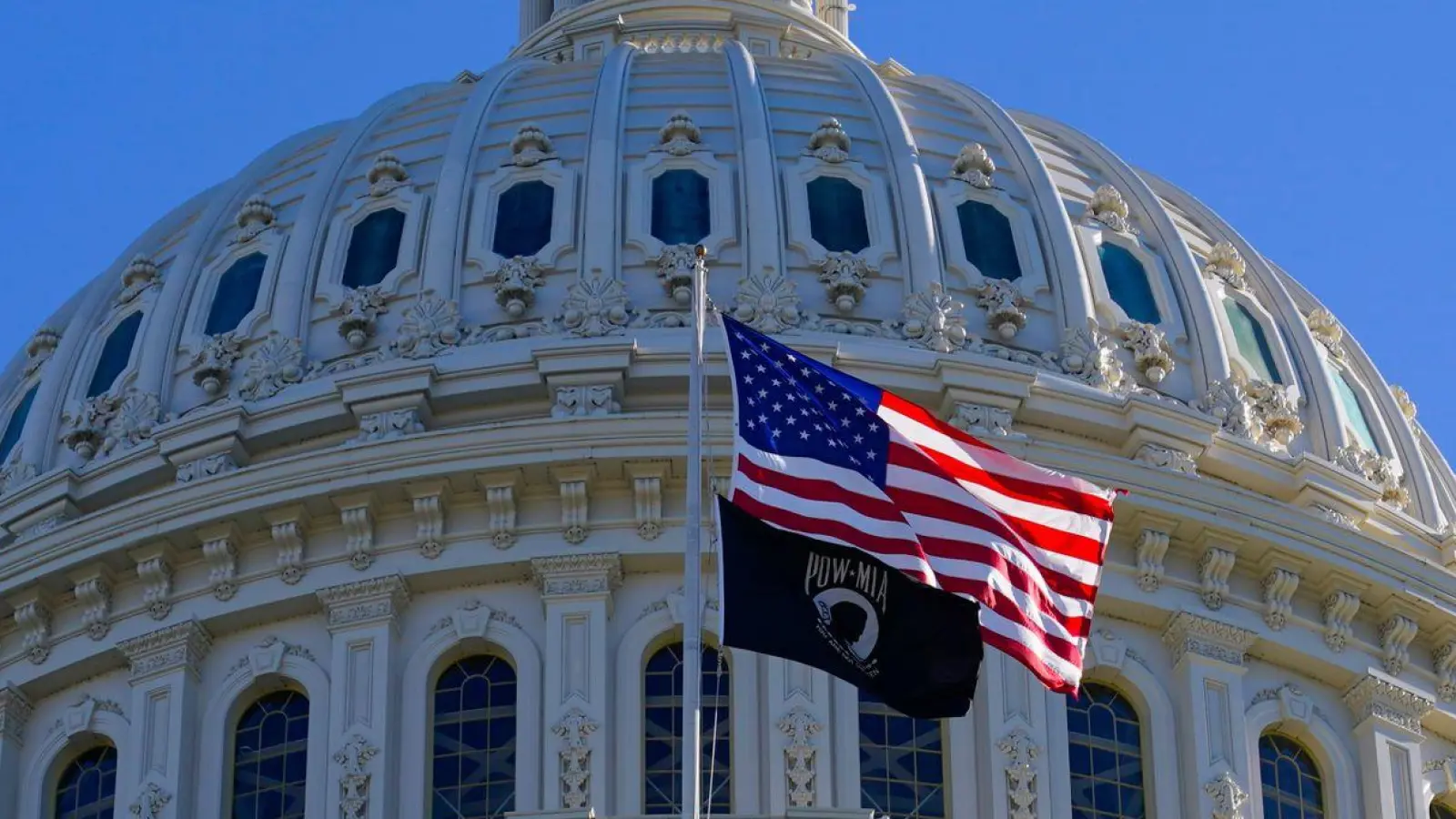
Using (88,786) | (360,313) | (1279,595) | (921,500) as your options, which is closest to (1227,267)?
(1279,595)

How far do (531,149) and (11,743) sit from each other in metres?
10.2

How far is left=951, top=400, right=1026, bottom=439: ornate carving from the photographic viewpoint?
57.1 metres

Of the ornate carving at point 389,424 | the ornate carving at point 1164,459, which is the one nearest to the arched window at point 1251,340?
the ornate carving at point 1164,459

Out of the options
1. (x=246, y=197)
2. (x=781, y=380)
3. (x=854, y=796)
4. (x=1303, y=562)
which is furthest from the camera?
(x=246, y=197)

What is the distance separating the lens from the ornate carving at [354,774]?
54322 mm

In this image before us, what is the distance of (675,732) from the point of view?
55000 mm

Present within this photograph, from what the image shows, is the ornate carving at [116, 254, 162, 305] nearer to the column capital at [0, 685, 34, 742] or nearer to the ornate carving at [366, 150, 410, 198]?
the ornate carving at [366, 150, 410, 198]

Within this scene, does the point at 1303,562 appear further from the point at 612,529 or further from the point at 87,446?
the point at 87,446

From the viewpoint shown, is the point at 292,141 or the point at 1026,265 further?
the point at 292,141

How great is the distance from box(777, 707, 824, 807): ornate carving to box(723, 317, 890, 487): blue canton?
1016 centimetres

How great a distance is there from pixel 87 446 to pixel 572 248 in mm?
6545

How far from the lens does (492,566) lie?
5634 cm

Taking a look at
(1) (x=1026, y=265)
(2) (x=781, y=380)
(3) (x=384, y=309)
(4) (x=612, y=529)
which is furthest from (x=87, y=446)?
(2) (x=781, y=380)

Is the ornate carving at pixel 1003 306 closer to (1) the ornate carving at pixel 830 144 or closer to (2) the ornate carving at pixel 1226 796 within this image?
(1) the ornate carving at pixel 830 144
